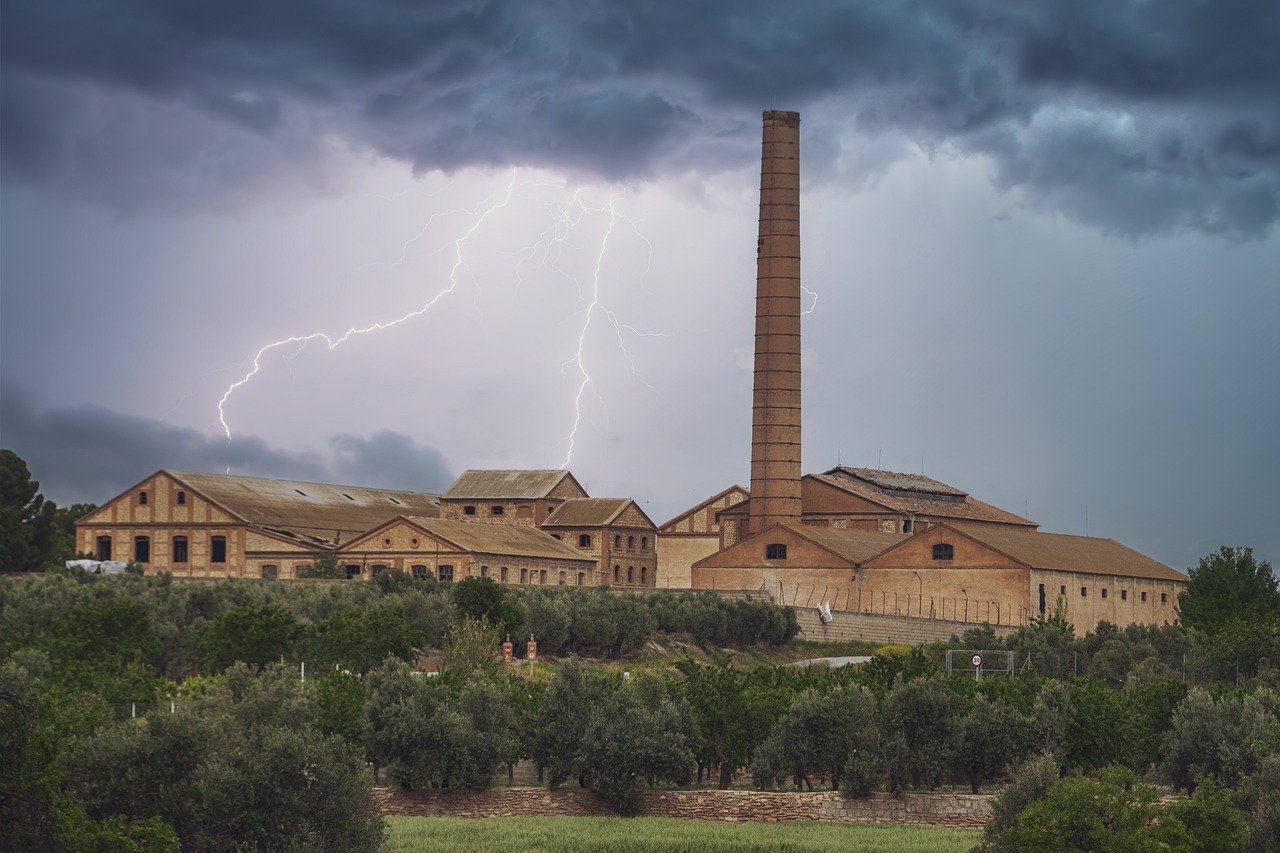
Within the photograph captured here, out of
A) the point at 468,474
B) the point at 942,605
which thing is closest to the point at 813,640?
the point at 942,605

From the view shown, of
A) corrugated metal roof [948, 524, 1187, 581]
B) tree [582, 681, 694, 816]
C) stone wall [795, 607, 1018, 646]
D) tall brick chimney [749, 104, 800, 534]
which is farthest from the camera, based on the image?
tall brick chimney [749, 104, 800, 534]

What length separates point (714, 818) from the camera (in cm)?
3709

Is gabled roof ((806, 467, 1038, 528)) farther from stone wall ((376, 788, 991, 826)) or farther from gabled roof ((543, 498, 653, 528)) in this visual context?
stone wall ((376, 788, 991, 826))

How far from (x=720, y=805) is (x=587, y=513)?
5826 centimetres

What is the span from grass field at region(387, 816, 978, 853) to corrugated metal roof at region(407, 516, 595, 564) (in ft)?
146

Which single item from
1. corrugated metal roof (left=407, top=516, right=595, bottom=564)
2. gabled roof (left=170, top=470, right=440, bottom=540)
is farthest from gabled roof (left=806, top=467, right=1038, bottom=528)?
gabled roof (left=170, top=470, right=440, bottom=540)

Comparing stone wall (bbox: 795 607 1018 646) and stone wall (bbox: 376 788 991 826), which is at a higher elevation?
stone wall (bbox: 795 607 1018 646)

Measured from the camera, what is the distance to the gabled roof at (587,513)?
9400cm

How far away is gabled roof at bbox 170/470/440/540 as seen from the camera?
88875 mm

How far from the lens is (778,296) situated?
83.9m

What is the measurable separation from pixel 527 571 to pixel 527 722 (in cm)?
4399

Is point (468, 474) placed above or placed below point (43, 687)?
above

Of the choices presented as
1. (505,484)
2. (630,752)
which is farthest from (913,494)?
(630,752)

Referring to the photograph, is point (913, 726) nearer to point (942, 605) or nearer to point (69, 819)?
point (69, 819)
